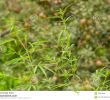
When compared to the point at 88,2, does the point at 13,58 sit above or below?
below

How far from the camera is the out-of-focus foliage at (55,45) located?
12.9 ft

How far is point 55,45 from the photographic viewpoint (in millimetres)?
4203

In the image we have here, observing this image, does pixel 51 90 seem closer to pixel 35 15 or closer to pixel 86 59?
pixel 86 59

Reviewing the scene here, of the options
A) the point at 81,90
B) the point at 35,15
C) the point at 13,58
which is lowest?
the point at 81,90

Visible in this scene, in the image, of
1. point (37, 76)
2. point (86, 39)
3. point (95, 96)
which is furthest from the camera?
point (86, 39)

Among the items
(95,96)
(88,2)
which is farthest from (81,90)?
(88,2)

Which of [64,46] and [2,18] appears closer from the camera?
[64,46]

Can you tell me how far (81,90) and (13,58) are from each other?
670 mm

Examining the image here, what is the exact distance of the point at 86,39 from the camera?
4273mm

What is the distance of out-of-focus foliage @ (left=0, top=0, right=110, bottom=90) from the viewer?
394cm

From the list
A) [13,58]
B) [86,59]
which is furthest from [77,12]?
[13,58]

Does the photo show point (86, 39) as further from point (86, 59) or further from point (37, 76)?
point (37, 76)

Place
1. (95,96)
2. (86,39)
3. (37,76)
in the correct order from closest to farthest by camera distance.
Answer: (95,96) → (37,76) → (86,39)

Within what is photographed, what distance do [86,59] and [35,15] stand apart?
681 millimetres
